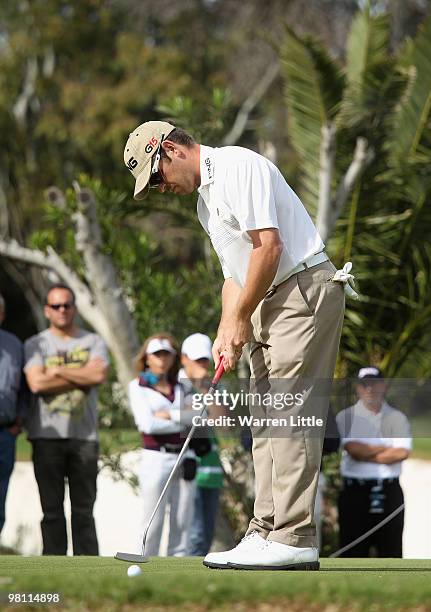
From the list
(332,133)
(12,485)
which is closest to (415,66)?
(332,133)

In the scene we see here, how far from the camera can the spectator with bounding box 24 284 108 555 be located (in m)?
8.31

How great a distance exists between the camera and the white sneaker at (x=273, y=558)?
16.5 ft

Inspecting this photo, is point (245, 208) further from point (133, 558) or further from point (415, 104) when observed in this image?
point (415, 104)

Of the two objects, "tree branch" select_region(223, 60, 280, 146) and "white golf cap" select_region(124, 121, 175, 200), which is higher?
"tree branch" select_region(223, 60, 280, 146)

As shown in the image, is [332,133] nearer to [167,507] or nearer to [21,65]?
[167,507]

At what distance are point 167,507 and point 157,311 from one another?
2781 mm

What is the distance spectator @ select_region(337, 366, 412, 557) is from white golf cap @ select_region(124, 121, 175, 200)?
11.6ft

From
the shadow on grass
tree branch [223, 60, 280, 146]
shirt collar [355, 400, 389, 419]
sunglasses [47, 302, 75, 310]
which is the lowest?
the shadow on grass

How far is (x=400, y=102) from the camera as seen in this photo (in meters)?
11.3

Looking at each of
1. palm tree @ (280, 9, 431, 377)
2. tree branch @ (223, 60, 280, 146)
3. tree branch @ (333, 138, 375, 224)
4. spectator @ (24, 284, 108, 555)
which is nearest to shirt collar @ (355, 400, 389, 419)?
spectator @ (24, 284, 108, 555)

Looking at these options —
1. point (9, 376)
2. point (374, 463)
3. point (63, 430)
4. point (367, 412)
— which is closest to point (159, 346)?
point (63, 430)

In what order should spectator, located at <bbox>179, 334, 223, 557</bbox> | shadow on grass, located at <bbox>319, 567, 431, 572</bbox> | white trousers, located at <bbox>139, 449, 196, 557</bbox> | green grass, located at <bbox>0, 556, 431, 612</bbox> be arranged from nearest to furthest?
green grass, located at <bbox>0, 556, 431, 612</bbox> < shadow on grass, located at <bbox>319, 567, 431, 572</bbox> < white trousers, located at <bbox>139, 449, 196, 557</bbox> < spectator, located at <bbox>179, 334, 223, 557</bbox>

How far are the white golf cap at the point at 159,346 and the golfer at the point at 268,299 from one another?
3.30m

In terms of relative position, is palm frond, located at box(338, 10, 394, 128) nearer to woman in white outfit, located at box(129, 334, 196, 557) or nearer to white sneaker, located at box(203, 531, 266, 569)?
woman in white outfit, located at box(129, 334, 196, 557)
